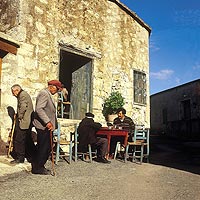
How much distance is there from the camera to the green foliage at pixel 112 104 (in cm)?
900

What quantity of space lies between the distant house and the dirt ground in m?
13.5

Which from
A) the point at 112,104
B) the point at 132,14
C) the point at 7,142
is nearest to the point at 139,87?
the point at 112,104

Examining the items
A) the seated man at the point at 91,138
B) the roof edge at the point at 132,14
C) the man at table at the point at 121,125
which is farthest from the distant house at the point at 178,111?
the seated man at the point at 91,138

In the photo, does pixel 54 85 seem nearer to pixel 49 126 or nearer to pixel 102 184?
pixel 49 126

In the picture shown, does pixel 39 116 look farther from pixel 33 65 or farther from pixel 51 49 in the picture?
pixel 51 49

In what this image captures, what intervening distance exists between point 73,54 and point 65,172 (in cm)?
433

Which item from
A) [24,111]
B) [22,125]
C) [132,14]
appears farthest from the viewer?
[132,14]

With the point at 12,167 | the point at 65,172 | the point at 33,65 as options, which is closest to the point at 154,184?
the point at 65,172

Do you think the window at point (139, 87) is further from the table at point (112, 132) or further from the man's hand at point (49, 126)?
the man's hand at point (49, 126)

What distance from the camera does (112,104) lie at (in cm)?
897

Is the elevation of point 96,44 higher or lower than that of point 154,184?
higher

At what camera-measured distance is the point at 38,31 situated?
7543mm

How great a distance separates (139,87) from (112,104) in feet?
6.82

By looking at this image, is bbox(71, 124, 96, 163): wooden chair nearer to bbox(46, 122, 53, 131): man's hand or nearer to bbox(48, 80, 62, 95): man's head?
bbox(48, 80, 62, 95): man's head
